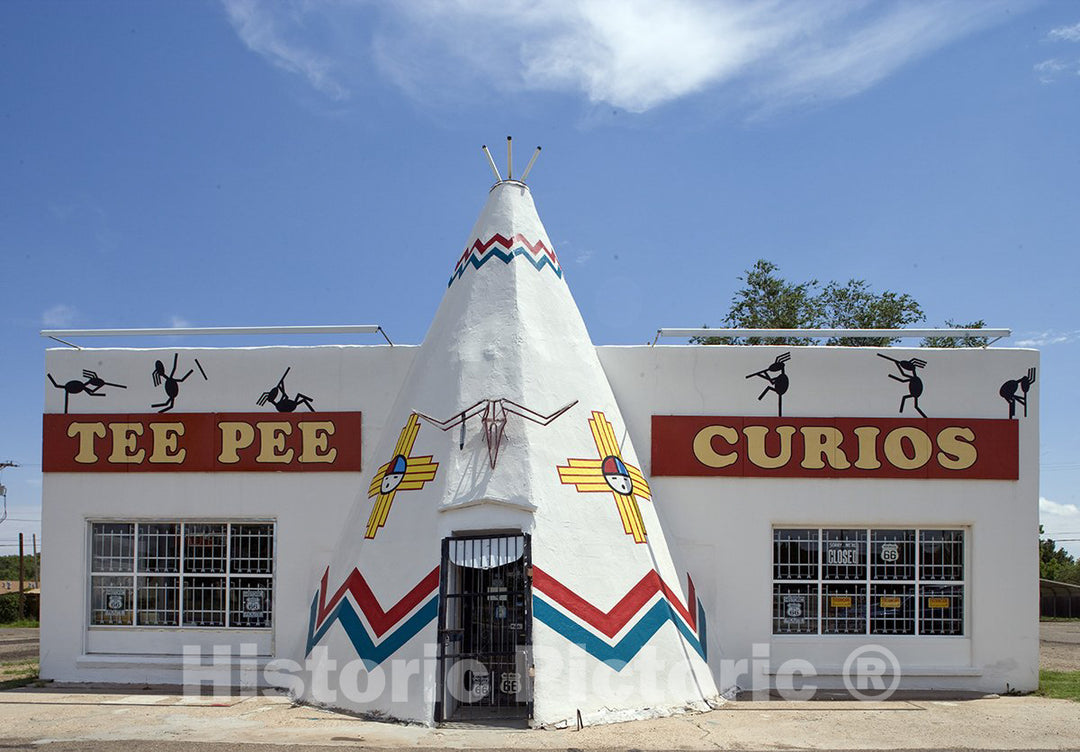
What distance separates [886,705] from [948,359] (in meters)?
5.37

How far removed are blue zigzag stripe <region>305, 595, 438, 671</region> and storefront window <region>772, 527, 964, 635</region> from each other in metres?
5.59

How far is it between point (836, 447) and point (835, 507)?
92 cm

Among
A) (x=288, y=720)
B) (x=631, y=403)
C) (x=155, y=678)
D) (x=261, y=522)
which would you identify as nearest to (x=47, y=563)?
(x=155, y=678)

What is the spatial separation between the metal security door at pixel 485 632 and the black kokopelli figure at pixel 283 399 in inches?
171

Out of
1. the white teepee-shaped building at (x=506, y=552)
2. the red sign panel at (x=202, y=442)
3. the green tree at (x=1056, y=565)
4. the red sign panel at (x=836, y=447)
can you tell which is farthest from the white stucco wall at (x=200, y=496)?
the green tree at (x=1056, y=565)

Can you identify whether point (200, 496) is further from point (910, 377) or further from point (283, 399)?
point (910, 377)

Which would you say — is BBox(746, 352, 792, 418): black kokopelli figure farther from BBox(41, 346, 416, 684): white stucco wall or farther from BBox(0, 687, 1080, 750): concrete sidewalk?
BBox(41, 346, 416, 684): white stucco wall

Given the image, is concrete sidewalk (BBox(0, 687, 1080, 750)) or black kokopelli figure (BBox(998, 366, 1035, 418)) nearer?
concrete sidewalk (BBox(0, 687, 1080, 750))

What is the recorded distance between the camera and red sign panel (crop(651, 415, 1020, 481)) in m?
13.8

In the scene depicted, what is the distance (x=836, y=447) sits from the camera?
13.9 meters

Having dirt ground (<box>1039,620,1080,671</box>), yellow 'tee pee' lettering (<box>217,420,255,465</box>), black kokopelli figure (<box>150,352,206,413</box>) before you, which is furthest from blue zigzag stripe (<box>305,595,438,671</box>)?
dirt ground (<box>1039,620,1080,671</box>)

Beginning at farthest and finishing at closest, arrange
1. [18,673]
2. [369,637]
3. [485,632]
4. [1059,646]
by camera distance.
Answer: [1059,646]
[18,673]
[485,632]
[369,637]

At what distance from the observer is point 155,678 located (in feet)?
45.5

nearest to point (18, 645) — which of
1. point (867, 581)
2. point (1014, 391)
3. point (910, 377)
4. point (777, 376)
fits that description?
point (777, 376)
